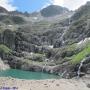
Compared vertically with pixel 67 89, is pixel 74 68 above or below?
below

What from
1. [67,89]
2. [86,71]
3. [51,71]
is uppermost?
[67,89]

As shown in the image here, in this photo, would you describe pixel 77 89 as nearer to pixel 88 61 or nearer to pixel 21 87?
pixel 21 87

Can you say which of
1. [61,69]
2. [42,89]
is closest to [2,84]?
[42,89]

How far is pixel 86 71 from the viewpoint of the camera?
440 feet

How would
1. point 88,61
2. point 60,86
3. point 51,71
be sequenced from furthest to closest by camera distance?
point 51,71, point 88,61, point 60,86

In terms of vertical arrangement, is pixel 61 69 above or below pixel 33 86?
below

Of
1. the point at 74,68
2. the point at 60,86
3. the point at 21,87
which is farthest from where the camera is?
the point at 74,68

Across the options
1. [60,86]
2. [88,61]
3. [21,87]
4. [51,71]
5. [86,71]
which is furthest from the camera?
[51,71]

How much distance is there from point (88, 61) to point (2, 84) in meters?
84.4

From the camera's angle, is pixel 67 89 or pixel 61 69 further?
pixel 61 69

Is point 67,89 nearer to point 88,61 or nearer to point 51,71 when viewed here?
point 88,61

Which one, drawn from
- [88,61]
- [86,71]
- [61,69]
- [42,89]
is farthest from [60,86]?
[61,69]

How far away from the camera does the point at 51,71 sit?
19488cm

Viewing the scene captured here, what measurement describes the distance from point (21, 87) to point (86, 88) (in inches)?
741
